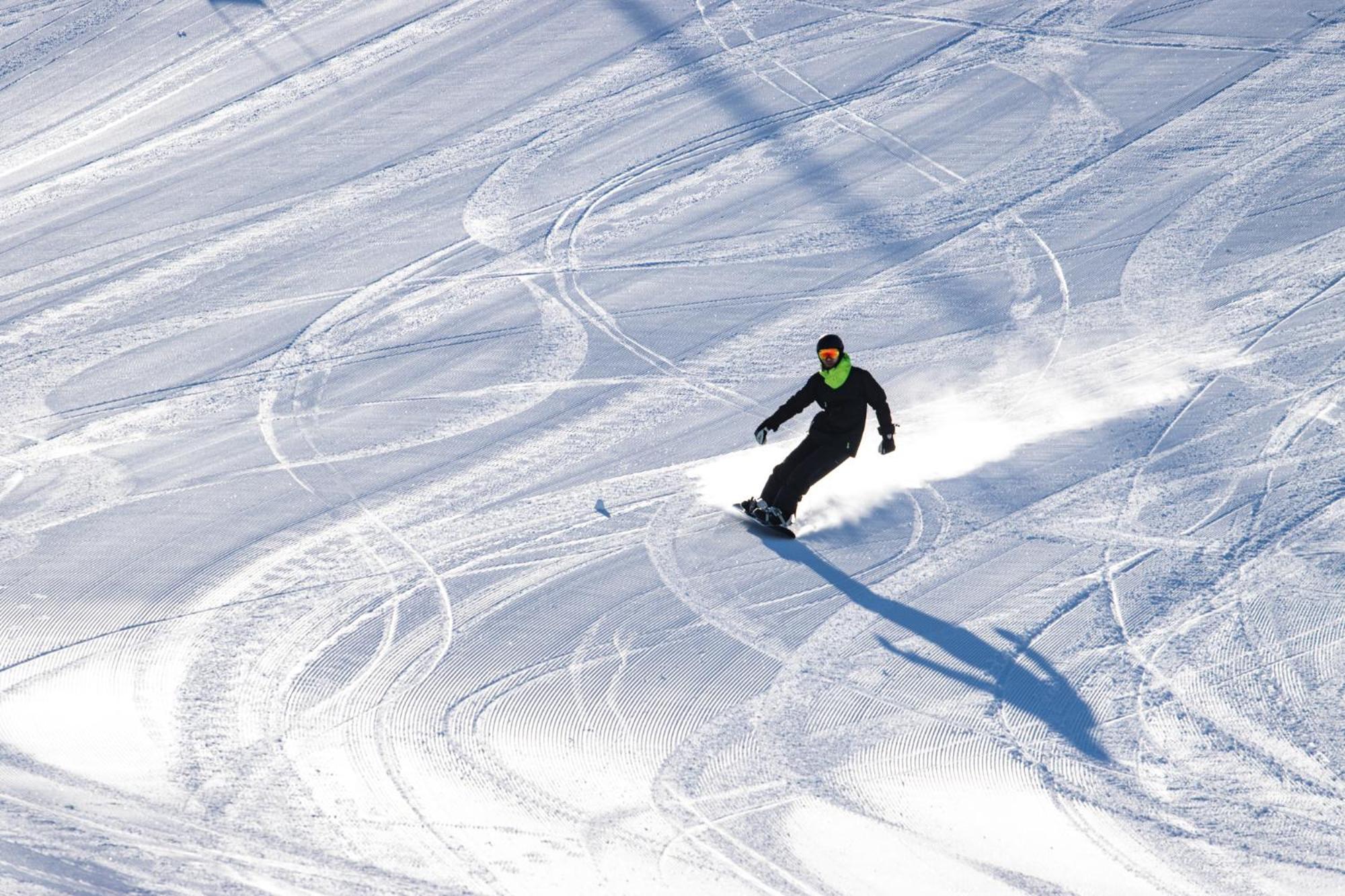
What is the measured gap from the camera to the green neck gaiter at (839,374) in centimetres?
769

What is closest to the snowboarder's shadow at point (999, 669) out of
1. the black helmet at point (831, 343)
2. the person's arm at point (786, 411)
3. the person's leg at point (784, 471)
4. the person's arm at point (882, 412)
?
the person's leg at point (784, 471)

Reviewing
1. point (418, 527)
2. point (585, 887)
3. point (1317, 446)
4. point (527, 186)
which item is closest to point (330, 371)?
point (418, 527)

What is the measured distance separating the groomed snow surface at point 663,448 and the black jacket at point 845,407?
0.56 metres

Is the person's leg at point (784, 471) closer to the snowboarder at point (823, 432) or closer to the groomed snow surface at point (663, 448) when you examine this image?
the snowboarder at point (823, 432)

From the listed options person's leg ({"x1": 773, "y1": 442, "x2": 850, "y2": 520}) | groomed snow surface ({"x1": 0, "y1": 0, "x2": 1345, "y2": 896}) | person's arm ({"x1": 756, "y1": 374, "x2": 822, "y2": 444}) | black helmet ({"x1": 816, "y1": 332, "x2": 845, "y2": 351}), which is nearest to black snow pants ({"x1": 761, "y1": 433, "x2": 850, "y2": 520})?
person's leg ({"x1": 773, "y1": 442, "x2": 850, "y2": 520})

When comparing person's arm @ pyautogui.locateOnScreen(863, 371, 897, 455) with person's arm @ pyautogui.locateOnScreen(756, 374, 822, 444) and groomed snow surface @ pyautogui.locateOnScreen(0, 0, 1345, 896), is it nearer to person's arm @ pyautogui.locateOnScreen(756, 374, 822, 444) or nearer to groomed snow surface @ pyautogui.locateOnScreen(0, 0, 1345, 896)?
person's arm @ pyautogui.locateOnScreen(756, 374, 822, 444)

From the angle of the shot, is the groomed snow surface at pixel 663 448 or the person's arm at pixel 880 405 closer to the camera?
the groomed snow surface at pixel 663 448

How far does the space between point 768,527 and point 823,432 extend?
64 centimetres

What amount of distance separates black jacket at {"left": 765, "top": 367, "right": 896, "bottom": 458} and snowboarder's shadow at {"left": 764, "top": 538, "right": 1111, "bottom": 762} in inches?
36.6

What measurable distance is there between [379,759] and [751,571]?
239 cm

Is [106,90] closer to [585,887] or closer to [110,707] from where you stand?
[110,707]

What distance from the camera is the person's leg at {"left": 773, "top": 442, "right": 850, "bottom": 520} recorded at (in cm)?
783

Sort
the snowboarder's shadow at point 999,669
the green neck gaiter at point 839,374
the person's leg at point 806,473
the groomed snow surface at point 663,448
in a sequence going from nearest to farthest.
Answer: the groomed snow surface at point 663,448 < the snowboarder's shadow at point 999,669 < the green neck gaiter at point 839,374 < the person's leg at point 806,473

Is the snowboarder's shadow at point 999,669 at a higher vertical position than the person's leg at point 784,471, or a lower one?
lower
